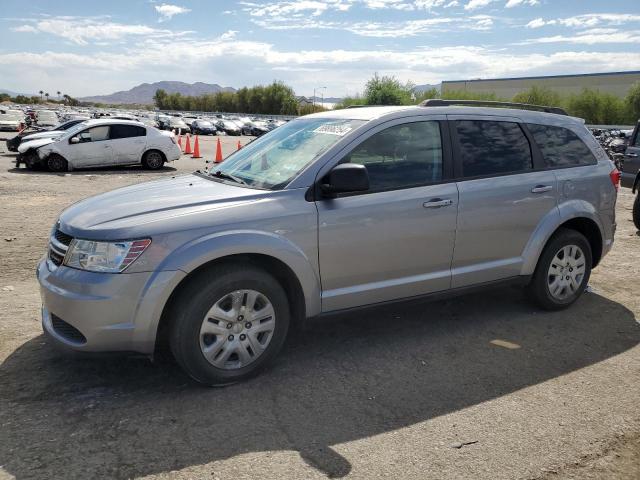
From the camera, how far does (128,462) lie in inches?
115

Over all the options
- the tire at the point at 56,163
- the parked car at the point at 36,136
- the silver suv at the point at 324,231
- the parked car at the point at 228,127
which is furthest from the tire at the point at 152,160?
the parked car at the point at 228,127

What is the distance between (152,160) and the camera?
17531 millimetres

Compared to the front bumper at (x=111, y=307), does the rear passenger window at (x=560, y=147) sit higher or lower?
higher

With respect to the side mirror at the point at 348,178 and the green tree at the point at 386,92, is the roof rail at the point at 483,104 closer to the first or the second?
the side mirror at the point at 348,178

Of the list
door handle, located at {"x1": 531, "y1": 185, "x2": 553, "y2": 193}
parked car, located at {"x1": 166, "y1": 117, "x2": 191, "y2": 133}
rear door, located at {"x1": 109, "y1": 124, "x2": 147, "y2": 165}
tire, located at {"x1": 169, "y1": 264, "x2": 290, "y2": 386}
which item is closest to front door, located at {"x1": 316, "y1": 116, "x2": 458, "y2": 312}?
tire, located at {"x1": 169, "y1": 264, "x2": 290, "y2": 386}

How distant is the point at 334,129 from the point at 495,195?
1422 millimetres

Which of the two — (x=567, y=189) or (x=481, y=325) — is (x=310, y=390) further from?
(x=567, y=189)

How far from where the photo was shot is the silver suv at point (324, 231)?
3.47 metres

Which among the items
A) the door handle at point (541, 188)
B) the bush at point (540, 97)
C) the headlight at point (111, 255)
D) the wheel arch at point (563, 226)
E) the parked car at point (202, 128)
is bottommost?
the wheel arch at point (563, 226)

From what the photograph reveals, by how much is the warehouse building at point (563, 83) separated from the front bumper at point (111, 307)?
99194 mm

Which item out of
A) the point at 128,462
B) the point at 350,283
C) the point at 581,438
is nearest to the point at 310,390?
the point at 350,283

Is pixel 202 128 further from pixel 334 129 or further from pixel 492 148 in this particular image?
pixel 334 129

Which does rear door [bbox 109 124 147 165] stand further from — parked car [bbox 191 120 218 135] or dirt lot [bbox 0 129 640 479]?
parked car [bbox 191 120 218 135]

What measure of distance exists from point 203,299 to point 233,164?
5.14 ft
